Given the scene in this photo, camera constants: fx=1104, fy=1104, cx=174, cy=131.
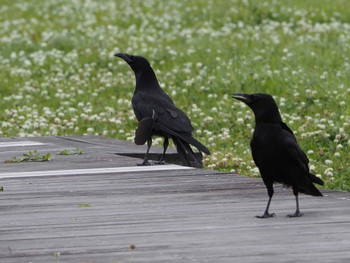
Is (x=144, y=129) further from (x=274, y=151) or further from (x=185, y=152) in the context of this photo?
(x=274, y=151)

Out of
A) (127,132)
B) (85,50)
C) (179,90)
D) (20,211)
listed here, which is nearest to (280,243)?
(20,211)

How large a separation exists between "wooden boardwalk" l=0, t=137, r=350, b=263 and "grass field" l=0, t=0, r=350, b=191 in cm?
209

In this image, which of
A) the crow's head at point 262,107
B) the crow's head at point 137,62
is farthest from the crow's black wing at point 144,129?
the crow's head at point 262,107

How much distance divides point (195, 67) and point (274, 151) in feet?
38.6

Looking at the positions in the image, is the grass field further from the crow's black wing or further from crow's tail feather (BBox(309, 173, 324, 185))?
crow's tail feather (BBox(309, 173, 324, 185))

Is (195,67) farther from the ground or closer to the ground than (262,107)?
farther from the ground

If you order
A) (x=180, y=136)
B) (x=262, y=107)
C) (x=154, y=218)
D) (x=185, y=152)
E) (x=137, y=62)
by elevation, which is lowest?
(x=154, y=218)

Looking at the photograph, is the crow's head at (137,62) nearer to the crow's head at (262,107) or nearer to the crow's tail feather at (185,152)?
the crow's tail feather at (185,152)

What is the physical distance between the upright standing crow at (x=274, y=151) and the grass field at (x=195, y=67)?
2.86 metres

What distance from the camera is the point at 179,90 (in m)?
16.4

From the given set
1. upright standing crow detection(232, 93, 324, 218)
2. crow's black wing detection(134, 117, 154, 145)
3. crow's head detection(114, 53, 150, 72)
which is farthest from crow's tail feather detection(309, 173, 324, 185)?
crow's head detection(114, 53, 150, 72)

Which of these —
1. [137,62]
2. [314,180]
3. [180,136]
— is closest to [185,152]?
[180,136]

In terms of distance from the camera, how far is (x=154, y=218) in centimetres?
640

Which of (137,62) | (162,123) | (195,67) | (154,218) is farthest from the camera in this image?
(195,67)
